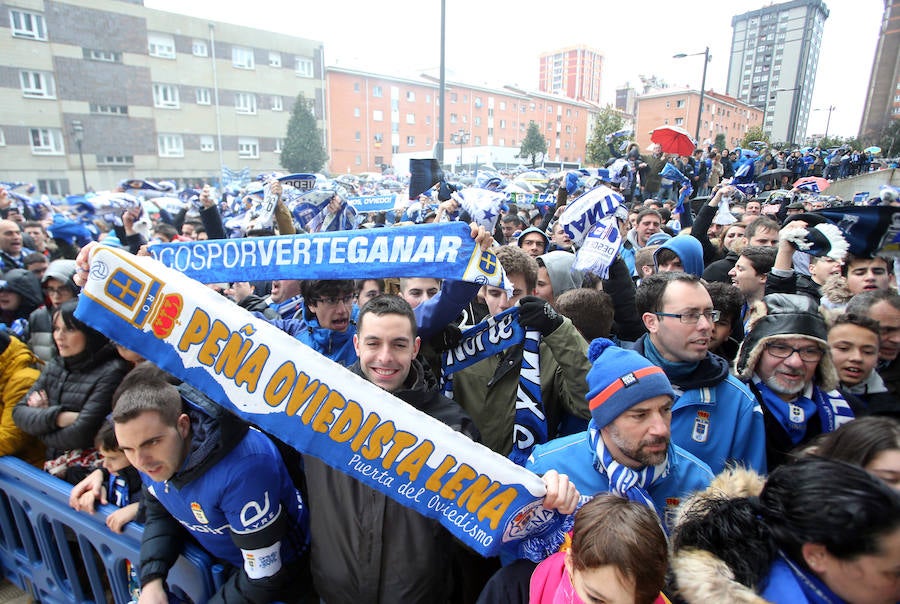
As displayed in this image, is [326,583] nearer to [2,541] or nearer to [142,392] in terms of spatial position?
[142,392]

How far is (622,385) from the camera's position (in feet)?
6.50

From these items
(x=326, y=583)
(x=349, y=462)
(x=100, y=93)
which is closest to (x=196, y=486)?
(x=326, y=583)

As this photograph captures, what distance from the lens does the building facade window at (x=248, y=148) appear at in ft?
149

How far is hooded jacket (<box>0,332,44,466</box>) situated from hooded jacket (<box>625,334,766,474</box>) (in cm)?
399


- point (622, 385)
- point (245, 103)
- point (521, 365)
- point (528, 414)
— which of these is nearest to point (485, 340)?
point (521, 365)

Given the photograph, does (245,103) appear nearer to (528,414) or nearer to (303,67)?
(303,67)

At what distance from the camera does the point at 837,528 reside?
1.29 meters

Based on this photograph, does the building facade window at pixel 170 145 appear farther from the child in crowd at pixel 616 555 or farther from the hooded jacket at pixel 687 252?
the child in crowd at pixel 616 555

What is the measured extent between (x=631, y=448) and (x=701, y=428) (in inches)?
26.7

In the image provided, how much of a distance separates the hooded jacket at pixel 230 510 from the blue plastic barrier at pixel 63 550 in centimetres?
18

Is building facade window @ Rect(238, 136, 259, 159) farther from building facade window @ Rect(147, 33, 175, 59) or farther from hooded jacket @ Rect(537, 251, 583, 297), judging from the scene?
hooded jacket @ Rect(537, 251, 583, 297)

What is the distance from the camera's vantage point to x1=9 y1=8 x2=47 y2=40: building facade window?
33.8 m

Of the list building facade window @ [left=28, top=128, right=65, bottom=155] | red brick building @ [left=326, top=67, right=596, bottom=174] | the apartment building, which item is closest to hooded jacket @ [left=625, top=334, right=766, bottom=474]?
the apartment building

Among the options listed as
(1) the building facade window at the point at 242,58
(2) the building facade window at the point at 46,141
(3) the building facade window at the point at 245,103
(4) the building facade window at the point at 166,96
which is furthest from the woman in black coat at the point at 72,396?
(1) the building facade window at the point at 242,58
